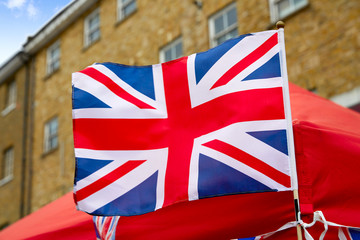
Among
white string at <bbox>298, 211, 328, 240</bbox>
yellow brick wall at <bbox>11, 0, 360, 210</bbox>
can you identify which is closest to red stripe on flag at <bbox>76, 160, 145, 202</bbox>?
white string at <bbox>298, 211, 328, 240</bbox>

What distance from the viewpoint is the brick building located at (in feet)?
33.2

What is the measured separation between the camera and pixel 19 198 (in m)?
18.5

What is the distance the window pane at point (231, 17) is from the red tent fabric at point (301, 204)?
845 cm

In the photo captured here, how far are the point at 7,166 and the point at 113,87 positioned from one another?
674 inches

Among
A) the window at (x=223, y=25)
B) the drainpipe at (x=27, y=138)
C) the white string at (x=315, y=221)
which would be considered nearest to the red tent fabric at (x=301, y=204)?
the white string at (x=315, y=221)

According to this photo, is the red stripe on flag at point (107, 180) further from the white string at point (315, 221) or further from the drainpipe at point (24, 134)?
the drainpipe at point (24, 134)

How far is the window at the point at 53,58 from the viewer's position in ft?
61.1

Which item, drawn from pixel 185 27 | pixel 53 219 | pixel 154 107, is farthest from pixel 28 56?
pixel 154 107

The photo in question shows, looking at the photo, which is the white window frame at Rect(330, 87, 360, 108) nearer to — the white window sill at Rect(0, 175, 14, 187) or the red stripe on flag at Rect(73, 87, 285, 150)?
the red stripe on flag at Rect(73, 87, 285, 150)

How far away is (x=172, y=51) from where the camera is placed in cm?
1408

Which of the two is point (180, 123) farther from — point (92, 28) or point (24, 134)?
point (24, 134)

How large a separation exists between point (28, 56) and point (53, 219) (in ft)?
51.9

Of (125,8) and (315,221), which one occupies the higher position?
(125,8)

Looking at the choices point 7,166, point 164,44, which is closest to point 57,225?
point 164,44
